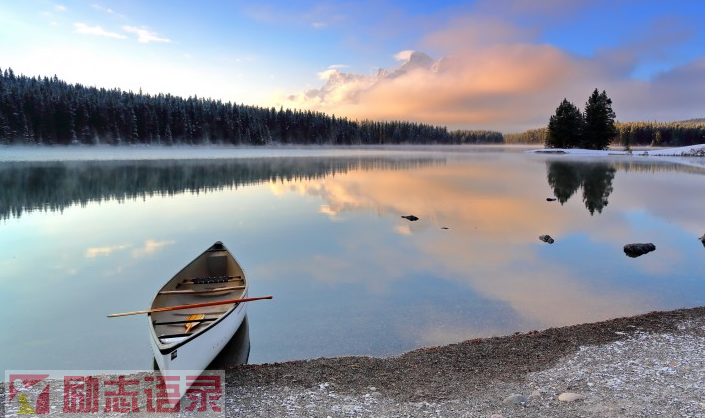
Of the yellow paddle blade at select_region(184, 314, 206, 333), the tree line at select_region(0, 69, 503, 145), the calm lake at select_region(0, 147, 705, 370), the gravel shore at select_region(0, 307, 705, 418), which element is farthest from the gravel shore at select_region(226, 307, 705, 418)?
the tree line at select_region(0, 69, 503, 145)

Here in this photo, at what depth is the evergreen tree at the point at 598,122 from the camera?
9250 centimetres

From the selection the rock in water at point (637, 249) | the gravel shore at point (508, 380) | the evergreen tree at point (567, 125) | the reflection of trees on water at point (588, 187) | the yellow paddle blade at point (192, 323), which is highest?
the evergreen tree at point (567, 125)

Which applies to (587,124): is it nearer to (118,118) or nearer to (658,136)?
(658,136)

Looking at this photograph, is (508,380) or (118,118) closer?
(508,380)

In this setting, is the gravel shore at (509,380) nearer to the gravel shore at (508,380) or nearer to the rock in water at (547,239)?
the gravel shore at (508,380)

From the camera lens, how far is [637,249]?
1783 centimetres

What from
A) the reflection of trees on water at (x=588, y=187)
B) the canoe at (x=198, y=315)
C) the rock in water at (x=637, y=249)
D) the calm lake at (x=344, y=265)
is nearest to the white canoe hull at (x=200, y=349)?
the canoe at (x=198, y=315)

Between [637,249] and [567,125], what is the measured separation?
9245cm

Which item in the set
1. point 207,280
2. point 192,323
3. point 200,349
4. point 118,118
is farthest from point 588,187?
point 118,118

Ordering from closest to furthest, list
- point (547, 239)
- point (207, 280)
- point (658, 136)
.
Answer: point (207, 280), point (547, 239), point (658, 136)

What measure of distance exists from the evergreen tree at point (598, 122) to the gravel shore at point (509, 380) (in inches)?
3846

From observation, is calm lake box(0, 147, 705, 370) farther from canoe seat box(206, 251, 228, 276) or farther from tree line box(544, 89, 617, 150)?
tree line box(544, 89, 617, 150)

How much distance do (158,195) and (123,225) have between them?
12.3 m

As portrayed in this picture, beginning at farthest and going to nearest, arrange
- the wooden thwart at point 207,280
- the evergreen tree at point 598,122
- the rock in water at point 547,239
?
the evergreen tree at point 598,122
the rock in water at point 547,239
the wooden thwart at point 207,280
